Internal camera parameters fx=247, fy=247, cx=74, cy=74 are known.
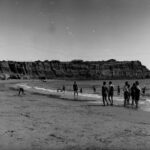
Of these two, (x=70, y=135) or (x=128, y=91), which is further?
(x=128, y=91)

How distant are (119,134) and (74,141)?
1.90 m

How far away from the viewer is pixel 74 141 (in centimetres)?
766

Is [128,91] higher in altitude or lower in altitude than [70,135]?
higher

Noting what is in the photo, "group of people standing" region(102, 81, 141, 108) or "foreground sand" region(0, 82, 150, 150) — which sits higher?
"group of people standing" region(102, 81, 141, 108)

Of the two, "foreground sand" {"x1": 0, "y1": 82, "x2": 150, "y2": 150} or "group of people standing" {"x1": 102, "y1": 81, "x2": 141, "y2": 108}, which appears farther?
"group of people standing" {"x1": 102, "y1": 81, "x2": 141, "y2": 108}

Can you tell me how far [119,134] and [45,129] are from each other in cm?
273

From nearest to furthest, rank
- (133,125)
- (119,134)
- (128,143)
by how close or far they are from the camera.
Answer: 1. (128,143)
2. (119,134)
3. (133,125)

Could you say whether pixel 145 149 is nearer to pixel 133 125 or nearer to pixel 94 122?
pixel 133 125

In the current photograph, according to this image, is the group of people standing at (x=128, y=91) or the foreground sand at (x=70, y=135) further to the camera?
the group of people standing at (x=128, y=91)

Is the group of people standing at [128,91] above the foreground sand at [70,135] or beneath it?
above

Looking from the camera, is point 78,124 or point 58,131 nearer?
point 58,131

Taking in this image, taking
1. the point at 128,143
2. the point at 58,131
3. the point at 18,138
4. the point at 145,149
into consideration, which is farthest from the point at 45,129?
the point at 145,149

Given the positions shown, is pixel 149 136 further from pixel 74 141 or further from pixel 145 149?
pixel 74 141

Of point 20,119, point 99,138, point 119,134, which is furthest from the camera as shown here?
point 20,119
